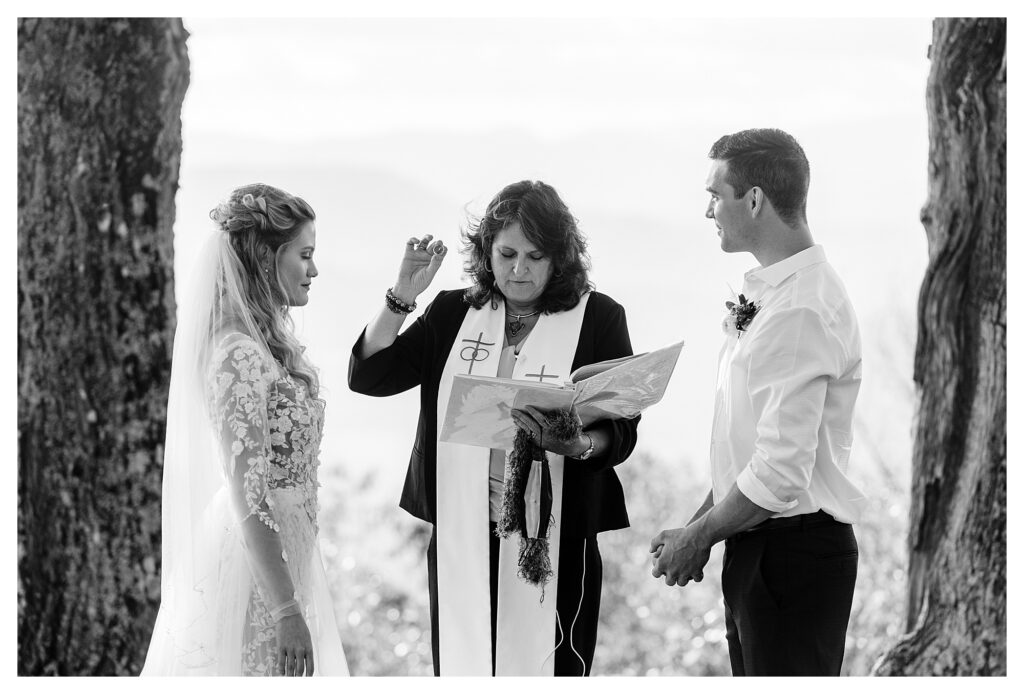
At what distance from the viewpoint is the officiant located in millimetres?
3029

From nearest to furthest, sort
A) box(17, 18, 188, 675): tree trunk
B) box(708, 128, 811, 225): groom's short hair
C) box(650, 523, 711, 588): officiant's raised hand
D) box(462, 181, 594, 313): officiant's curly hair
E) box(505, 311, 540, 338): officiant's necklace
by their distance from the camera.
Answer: box(650, 523, 711, 588): officiant's raised hand, box(708, 128, 811, 225): groom's short hair, box(462, 181, 594, 313): officiant's curly hair, box(505, 311, 540, 338): officiant's necklace, box(17, 18, 188, 675): tree trunk

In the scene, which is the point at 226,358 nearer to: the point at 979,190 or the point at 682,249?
the point at 979,190

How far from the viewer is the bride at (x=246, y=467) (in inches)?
101

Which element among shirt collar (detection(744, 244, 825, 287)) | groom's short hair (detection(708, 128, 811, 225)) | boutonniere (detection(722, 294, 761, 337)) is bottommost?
boutonniere (detection(722, 294, 761, 337))

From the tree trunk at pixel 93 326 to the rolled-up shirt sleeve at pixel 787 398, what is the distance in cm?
260

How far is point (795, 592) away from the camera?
8.60ft

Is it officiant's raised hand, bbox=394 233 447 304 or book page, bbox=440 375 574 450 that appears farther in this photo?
officiant's raised hand, bbox=394 233 447 304

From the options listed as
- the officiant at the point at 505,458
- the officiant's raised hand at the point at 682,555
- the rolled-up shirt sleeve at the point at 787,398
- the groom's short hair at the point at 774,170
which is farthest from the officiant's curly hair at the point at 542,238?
the officiant's raised hand at the point at 682,555

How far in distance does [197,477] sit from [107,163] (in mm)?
1847

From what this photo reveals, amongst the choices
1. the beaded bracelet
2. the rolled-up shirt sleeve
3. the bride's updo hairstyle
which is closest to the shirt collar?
the rolled-up shirt sleeve

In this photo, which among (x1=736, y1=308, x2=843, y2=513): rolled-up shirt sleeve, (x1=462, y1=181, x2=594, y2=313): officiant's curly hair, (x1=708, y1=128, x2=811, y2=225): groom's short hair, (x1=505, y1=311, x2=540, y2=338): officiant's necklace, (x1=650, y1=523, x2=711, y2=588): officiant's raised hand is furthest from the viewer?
(x1=505, y1=311, x2=540, y2=338): officiant's necklace

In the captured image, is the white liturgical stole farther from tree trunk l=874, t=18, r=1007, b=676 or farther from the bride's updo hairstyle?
tree trunk l=874, t=18, r=1007, b=676

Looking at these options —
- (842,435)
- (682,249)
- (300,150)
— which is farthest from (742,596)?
(300,150)

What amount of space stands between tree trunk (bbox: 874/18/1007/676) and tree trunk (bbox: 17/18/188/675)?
10.3 feet
